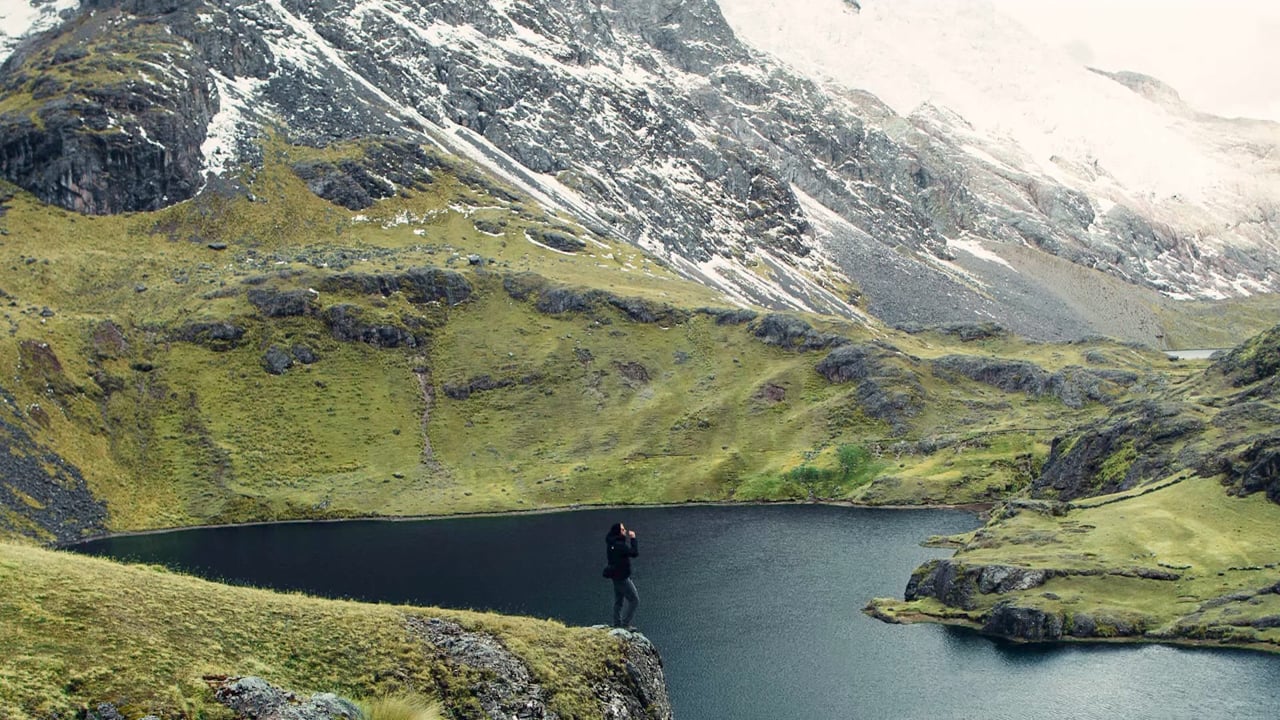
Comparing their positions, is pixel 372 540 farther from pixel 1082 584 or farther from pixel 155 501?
pixel 1082 584

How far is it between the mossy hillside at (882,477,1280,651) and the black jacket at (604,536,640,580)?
242 feet

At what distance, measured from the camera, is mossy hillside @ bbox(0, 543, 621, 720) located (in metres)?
24.2

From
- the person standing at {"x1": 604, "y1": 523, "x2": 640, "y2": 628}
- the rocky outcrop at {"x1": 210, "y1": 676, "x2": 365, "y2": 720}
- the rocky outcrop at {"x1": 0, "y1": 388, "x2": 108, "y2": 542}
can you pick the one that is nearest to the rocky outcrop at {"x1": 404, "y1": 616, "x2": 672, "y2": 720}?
the person standing at {"x1": 604, "y1": 523, "x2": 640, "y2": 628}

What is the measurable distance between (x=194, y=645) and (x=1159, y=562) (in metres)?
106

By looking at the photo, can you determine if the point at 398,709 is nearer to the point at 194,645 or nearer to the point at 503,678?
the point at 194,645

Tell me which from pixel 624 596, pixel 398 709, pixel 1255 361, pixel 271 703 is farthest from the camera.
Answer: pixel 1255 361

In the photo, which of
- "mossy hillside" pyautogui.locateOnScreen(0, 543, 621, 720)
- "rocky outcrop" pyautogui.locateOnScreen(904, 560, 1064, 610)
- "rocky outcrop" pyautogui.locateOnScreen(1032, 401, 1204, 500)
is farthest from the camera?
"rocky outcrop" pyautogui.locateOnScreen(1032, 401, 1204, 500)

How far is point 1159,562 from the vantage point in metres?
110

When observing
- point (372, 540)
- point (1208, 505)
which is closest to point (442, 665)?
point (1208, 505)

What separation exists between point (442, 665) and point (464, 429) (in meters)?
169

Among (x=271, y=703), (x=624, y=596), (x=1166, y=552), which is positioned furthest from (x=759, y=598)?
(x=271, y=703)

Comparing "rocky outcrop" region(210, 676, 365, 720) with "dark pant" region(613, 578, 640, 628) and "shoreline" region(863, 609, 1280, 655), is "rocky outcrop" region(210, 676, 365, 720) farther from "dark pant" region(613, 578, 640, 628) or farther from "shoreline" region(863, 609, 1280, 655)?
"shoreline" region(863, 609, 1280, 655)

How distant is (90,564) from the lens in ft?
103

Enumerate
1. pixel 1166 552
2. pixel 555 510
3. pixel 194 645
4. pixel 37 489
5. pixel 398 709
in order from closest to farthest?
pixel 398 709 → pixel 194 645 → pixel 1166 552 → pixel 37 489 → pixel 555 510
